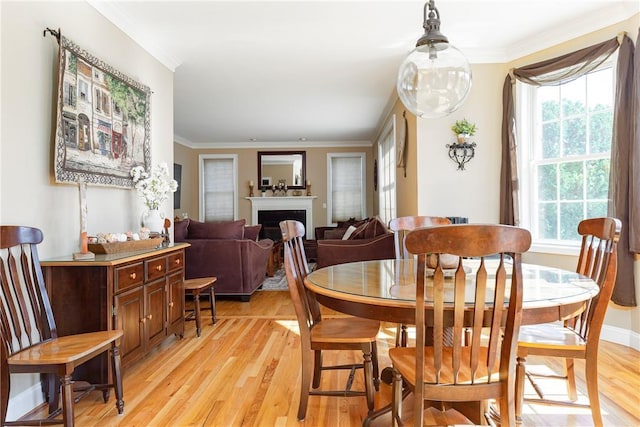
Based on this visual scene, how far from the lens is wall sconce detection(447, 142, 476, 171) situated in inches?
159

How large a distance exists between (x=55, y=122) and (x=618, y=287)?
168 inches

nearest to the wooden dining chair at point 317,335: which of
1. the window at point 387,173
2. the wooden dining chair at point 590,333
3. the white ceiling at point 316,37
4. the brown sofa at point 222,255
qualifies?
the wooden dining chair at point 590,333

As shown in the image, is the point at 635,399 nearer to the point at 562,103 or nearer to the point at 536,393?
the point at 536,393

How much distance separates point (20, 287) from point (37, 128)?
3.13ft

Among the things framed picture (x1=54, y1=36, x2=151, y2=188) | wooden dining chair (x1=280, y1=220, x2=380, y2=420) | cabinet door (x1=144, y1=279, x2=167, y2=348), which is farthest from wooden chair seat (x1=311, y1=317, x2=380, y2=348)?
framed picture (x1=54, y1=36, x2=151, y2=188)

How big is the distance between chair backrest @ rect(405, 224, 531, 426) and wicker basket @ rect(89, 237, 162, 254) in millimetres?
2094

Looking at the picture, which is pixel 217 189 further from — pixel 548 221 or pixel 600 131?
pixel 600 131

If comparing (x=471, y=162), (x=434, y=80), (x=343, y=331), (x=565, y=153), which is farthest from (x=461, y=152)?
(x=343, y=331)

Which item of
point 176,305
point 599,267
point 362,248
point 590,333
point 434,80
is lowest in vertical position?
point 176,305

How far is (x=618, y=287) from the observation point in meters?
3.12

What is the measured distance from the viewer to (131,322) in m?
2.47

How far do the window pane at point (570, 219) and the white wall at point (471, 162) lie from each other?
605 mm

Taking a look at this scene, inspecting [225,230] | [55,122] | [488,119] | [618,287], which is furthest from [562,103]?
[55,122]

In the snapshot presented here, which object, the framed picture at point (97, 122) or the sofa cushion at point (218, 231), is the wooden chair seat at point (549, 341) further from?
the sofa cushion at point (218, 231)
